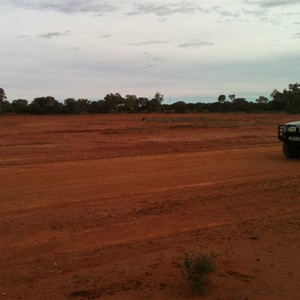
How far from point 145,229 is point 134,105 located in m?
54.5

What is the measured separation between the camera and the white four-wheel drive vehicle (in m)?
13.1

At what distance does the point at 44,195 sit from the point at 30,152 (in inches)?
305

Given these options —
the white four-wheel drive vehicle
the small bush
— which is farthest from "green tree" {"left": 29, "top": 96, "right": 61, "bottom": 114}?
the small bush

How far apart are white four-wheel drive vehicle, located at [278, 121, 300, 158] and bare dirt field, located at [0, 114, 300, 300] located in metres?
1.36

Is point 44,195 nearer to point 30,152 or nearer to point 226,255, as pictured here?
point 226,255

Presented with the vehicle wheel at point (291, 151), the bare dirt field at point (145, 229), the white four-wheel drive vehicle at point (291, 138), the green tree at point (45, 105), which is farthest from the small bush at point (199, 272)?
the green tree at point (45, 105)

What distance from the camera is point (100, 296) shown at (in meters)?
4.49

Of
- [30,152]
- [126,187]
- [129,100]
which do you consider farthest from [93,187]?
[129,100]

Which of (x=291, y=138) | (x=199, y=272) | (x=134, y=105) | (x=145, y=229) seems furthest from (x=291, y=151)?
(x=134, y=105)

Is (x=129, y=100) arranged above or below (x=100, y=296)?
above

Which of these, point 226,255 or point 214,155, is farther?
point 214,155

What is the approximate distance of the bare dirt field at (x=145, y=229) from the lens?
4.76 m

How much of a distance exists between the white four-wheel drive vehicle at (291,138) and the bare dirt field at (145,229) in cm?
136

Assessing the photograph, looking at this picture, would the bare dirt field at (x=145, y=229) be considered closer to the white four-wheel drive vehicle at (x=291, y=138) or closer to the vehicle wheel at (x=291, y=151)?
the white four-wheel drive vehicle at (x=291, y=138)
